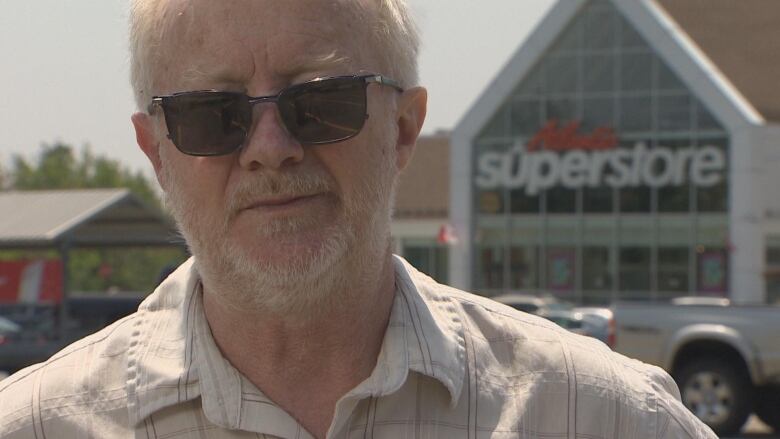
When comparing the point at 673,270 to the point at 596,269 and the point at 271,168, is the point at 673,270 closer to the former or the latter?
the point at 596,269

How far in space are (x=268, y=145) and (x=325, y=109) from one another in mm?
101

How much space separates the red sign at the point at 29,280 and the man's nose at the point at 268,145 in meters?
20.5

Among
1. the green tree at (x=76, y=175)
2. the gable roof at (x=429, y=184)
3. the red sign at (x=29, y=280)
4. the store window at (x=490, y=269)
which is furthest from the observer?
the green tree at (x=76, y=175)

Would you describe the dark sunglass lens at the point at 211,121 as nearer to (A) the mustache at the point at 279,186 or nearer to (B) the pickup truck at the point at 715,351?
(A) the mustache at the point at 279,186

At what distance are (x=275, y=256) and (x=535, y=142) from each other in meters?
39.5

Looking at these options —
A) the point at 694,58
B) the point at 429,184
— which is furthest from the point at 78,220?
the point at 429,184

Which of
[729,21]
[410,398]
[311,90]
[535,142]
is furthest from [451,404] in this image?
[729,21]

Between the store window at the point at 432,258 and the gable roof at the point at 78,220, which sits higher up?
the gable roof at the point at 78,220

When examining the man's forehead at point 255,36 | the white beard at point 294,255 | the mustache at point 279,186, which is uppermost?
the man's forehead at point 255,36

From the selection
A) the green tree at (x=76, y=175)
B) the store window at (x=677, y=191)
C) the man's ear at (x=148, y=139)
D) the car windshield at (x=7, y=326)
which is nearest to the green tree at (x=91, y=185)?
the green tree at (x=76, y=175)

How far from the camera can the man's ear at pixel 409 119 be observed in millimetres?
2201

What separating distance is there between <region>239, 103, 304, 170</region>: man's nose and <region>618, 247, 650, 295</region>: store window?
1492 inches

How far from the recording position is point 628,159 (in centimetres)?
3941

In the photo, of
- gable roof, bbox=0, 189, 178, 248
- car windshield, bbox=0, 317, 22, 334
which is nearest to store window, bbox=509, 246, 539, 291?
gable roof, bbox=0, 189, 178, 248
